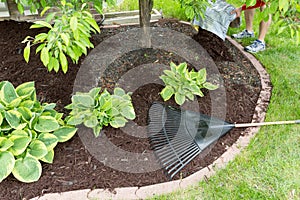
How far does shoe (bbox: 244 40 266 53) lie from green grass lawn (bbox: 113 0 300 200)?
0.56m

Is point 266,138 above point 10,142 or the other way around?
the other way around

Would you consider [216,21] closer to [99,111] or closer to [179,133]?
[179,133]

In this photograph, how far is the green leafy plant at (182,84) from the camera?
2393mm

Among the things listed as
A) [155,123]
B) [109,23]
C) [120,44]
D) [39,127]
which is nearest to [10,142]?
[39,127]

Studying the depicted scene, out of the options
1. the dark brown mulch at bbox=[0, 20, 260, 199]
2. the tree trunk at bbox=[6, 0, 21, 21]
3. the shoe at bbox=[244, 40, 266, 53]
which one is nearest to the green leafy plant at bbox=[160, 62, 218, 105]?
the dark brown mulch at bbox=[0, 20, 260, 199]

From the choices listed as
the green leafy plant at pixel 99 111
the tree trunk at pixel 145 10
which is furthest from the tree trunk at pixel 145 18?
the green leafy plant at pixel 99 111

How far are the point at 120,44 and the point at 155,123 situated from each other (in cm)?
109

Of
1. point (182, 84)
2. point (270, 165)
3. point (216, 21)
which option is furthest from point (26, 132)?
point (216, 21)

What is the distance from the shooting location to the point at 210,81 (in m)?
2.67

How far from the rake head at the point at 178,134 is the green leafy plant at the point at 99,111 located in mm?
220

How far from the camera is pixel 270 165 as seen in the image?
6.70 ft

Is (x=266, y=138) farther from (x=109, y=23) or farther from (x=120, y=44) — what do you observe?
(x=109, y=23)

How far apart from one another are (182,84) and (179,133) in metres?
0.46

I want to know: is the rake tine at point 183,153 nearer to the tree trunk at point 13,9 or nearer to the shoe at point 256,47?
the shoe at point 256,47
